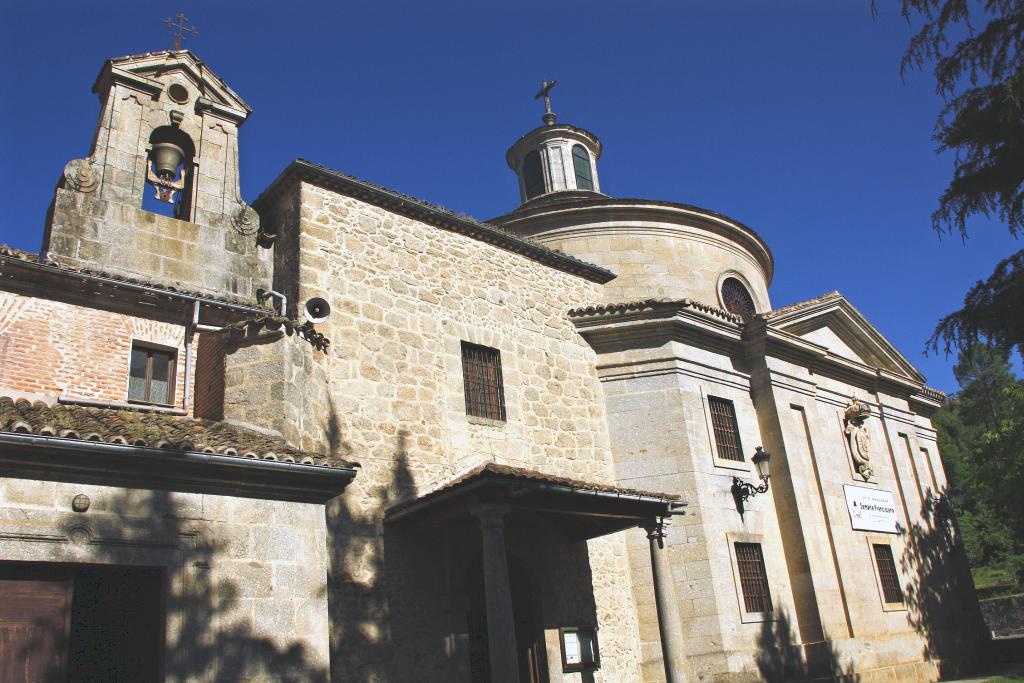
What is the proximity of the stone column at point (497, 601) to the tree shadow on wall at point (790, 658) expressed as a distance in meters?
5.82

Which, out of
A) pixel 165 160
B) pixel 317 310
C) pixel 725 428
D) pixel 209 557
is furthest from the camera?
pixel 725 428

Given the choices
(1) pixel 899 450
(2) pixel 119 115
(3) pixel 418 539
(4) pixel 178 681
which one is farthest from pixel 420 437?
(1) pixel 899 450

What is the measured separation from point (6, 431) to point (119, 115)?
20.4 feet

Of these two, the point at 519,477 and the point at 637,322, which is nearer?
the point at 519,477

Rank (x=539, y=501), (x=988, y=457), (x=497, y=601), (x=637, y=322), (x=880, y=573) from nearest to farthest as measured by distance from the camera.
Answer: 1. (x=497, y=601)
2. (x=539, y=501)
3. (x=637, y=322)
4. (x=880, y=573)
5. (x=988, y=457)

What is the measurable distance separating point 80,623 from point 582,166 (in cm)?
1765

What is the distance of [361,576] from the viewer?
10.3m

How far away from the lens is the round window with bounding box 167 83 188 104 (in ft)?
40.3

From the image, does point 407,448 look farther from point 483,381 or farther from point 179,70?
point 179,70

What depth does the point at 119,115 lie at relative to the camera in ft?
38.2

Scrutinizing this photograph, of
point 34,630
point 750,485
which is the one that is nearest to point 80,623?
point 34,630

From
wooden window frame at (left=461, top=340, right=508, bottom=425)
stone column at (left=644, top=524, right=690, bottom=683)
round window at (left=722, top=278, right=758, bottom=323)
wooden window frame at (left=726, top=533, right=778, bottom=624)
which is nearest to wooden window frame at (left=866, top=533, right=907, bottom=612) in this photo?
wooden window frame at (left=726, top=533, right=778, bottom=624)

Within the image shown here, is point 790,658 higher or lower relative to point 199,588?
lower

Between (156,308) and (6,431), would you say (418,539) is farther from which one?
(6,431)
